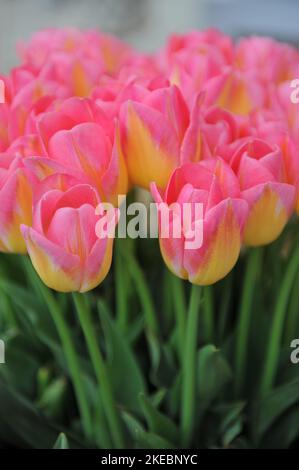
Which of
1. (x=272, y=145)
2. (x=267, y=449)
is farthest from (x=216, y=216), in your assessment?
(x=267, y=449)

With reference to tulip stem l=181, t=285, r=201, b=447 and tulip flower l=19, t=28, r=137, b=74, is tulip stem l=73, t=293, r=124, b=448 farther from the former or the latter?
tulip flower l=19, t=28, r=137, b=74

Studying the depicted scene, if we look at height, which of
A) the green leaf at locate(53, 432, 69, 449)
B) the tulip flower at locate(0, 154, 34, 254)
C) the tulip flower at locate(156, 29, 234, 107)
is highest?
the tulip flower at locate(156, 29, 234, 107)

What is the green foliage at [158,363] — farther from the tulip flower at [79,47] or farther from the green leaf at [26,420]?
the tulip flower at [79,47]

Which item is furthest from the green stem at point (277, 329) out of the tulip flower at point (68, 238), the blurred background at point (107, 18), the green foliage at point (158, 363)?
the blurred background at point (107, 18)

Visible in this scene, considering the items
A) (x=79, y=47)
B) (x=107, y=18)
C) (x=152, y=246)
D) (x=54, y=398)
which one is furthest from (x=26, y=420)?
(x=107, y=18)

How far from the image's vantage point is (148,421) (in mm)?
334

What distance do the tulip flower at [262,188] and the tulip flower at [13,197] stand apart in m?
0.08

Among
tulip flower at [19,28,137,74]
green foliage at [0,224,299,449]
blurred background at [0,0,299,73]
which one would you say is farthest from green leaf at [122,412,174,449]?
blurred background at [0,0,299,73]

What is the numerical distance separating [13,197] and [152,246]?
0.47 feet

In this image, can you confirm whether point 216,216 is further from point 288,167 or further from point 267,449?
point 267,449

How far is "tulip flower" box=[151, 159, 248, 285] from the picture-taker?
0.84 feet

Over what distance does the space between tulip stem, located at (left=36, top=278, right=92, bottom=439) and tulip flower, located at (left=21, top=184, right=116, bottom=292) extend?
4cm

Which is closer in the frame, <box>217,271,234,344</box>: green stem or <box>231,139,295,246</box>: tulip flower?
<box>231,139,295,246</box>: tulip flower

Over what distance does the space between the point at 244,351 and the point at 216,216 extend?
13 cm
